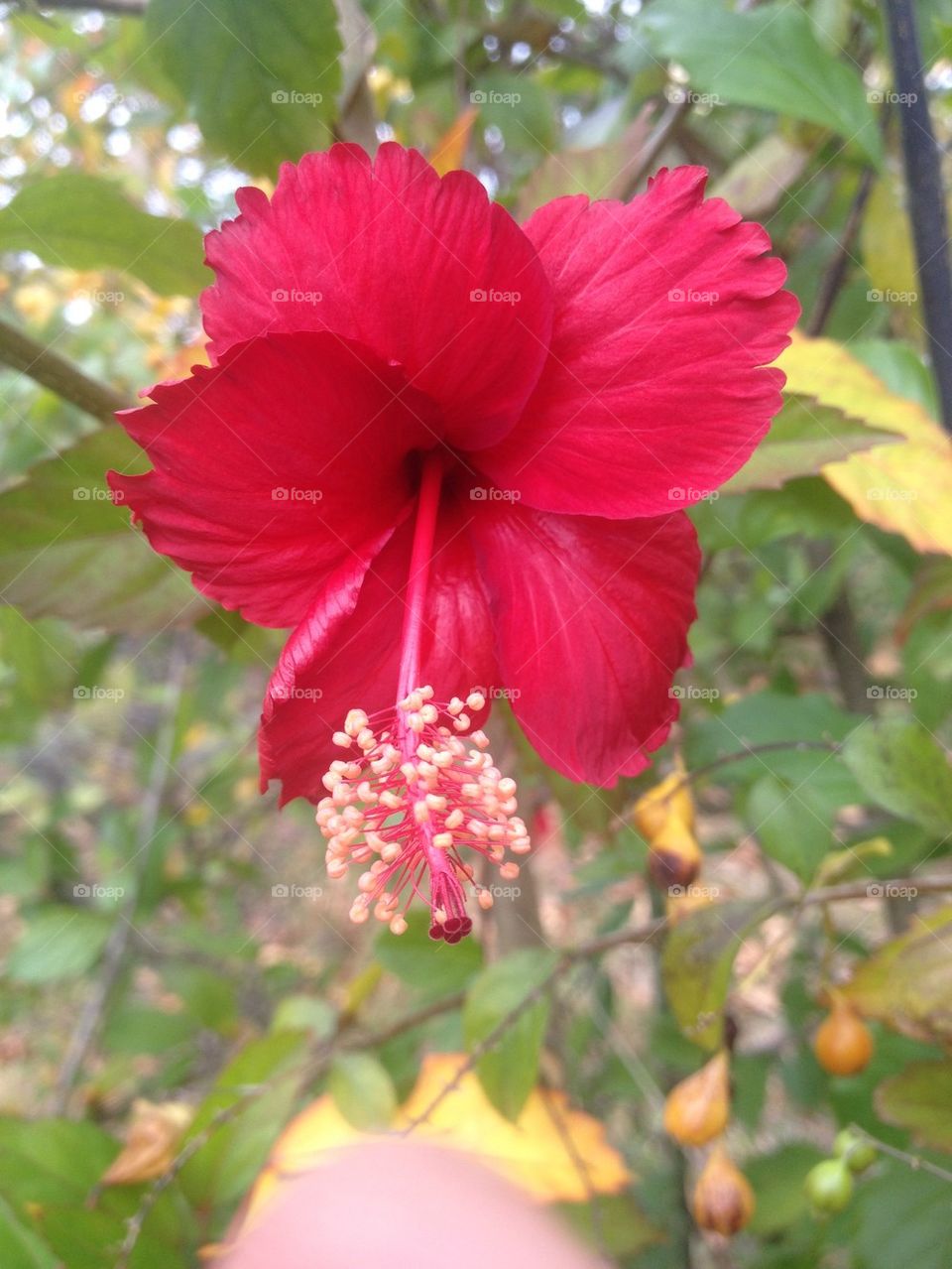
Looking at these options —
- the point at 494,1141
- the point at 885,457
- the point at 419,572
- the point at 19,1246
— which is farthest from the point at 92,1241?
the point at 885,457

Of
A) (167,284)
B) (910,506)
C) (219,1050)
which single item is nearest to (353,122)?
(167,284)

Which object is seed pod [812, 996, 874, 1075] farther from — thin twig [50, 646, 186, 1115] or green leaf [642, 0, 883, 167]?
thin twig [50, 646, 186, 1115]

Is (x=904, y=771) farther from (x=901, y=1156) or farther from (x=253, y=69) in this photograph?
(x=253, y=69)

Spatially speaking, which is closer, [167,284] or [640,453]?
[640,453]

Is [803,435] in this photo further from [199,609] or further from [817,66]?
[199,609]

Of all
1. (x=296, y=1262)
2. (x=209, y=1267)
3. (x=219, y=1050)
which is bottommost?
(x=219, y=1050)

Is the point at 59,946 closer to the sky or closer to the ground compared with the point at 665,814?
closer to the ground
